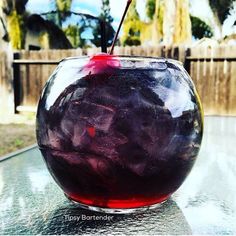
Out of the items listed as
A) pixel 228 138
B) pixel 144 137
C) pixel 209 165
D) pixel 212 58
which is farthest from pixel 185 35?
pixel 144 137

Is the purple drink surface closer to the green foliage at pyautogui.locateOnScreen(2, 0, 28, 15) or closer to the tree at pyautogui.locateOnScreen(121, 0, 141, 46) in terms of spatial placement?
the green foliage at pyautogui.locateOnScreen(2, 0, 28, 15)

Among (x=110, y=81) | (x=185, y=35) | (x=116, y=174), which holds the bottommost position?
(x=116, y=174)

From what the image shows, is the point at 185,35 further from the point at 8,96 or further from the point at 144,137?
the point at 144,137

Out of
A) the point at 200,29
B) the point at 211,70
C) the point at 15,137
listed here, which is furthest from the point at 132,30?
the point at 15,137

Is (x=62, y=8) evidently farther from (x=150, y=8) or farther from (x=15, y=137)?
(x=15, y=137)

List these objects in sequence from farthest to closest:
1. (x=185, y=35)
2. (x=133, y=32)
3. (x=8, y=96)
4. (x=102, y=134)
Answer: (x=133, y=32), (x=185, y=35), (x=8, y=96), (x=102, y=134)

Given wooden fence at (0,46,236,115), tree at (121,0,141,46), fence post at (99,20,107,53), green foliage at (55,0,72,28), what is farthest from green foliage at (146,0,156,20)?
fence post at (99,20,107,53)

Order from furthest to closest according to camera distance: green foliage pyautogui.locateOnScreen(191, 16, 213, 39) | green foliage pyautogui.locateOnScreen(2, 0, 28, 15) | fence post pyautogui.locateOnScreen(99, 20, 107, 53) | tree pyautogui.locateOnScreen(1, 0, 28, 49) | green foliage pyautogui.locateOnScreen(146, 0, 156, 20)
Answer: green foliage pyautogui.locateOnScreen(191, 16, 213, 39), green foliage pyautogui.locateOnScreen(146, 0, 156, 20), tree pyautogui.locateOnScreen(1, 0, 28, 49), green foliage pyautogui.locateOnScreen(2, 0, 28, 15), fence post pyautogui.locateOnScreen(99, 20, 107, 53)

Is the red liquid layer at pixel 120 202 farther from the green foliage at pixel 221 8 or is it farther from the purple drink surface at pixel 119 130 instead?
the green foliage at pixel 221 8
